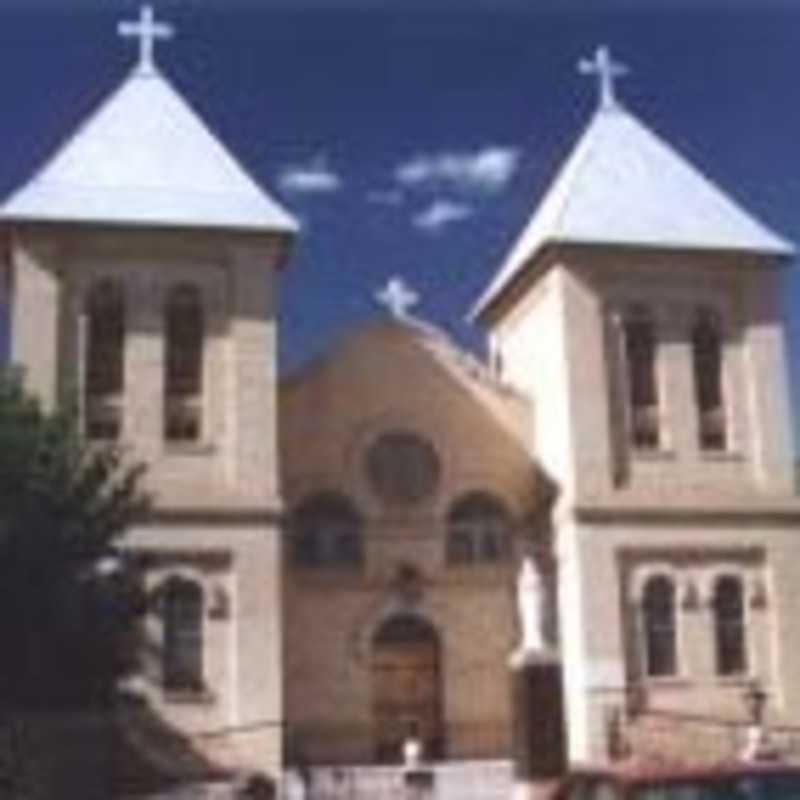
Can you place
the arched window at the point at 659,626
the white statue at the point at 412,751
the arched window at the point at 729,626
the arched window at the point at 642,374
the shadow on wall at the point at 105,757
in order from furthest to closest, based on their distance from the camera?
the arched window at the point at 642,374
the arched window at the point at 729,626
the arched window at the point at 659,626
the white statue at the point at 412,751
the shadow on wall at the point at 105,757

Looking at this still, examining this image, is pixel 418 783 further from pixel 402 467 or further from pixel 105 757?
pixel 402 467

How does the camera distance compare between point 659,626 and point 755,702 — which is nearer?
point 755,702

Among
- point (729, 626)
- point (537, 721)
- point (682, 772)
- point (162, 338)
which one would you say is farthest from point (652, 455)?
point (682, 772)

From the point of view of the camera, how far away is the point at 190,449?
3538 cm

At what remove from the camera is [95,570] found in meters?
26.4

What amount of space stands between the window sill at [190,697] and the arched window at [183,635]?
0.06 m

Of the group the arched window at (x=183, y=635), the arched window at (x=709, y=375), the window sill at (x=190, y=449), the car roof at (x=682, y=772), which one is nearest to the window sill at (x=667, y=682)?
the arched window at (x=709, y=375)

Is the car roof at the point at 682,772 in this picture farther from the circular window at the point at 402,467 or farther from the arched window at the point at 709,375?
the arched window at the point at 709,375

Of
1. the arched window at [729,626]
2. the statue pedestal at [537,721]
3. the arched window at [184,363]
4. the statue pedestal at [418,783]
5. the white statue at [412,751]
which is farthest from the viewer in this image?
the arched window at [729,626]

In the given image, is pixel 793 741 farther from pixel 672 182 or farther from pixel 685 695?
pixel 672 182

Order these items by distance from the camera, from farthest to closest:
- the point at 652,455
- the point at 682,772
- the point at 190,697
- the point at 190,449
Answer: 1. the point at 652,455
2. the point at 190,449
3. the point at 190,697
4. the point at 682,772

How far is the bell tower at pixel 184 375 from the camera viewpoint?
34.2 m

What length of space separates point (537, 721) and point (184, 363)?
10409 mm

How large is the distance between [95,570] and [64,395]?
17.1ft
